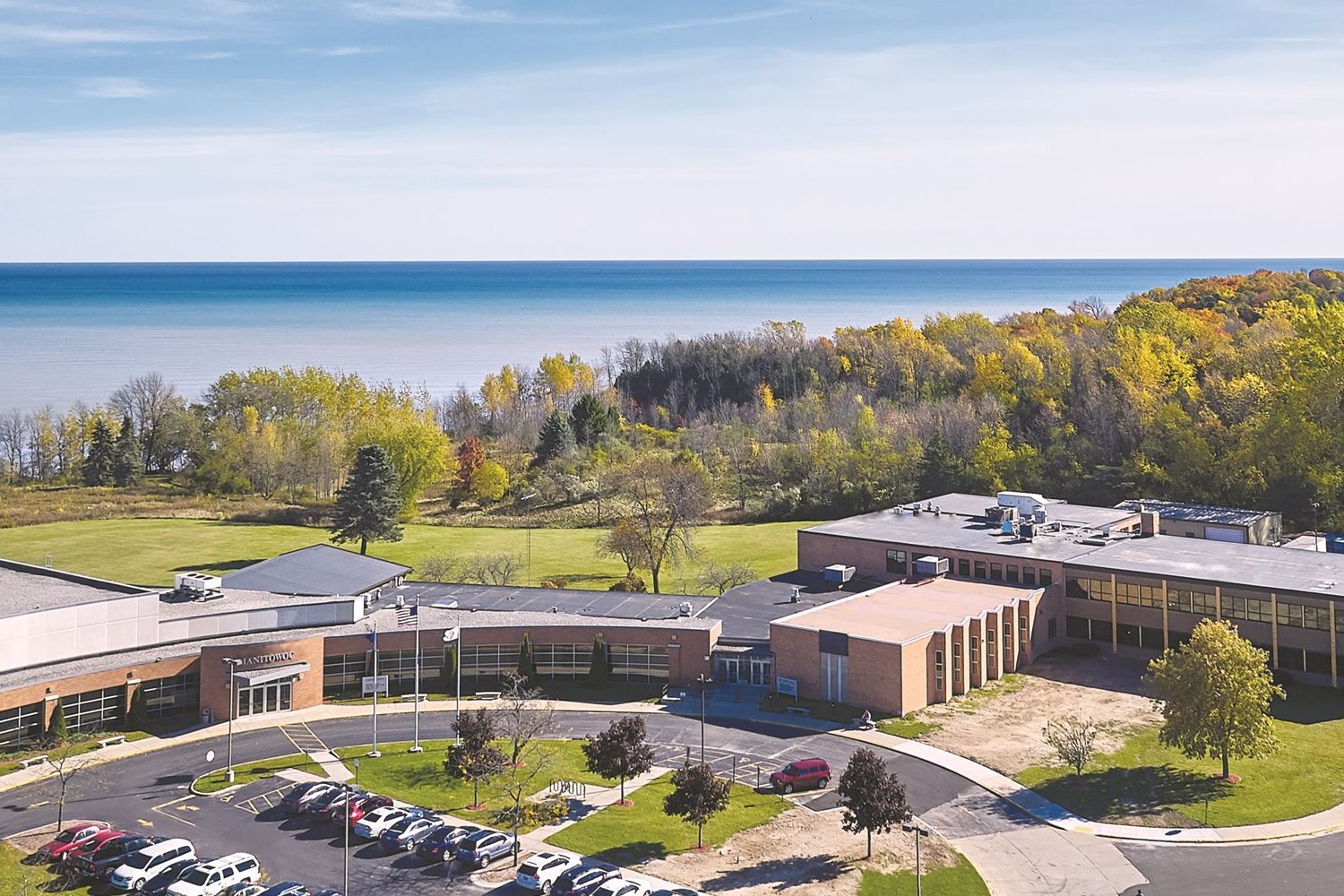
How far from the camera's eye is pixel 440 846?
41.6m

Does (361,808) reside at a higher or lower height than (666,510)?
lower

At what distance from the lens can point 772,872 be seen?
4069 cm

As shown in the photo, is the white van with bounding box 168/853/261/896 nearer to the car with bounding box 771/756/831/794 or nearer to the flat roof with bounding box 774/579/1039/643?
the car with bounding box 771/756/831/794

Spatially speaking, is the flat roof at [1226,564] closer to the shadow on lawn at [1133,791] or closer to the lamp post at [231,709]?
the shadow on lawn at [1133,791]

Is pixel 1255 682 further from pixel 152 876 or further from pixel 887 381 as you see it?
pixel 887 381

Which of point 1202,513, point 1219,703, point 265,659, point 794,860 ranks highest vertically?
point 1202,513

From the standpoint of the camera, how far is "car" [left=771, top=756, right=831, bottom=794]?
156ft

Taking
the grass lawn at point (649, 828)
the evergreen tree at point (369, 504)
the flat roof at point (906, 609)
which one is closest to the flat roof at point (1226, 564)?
the flat roof at point (906, 609)

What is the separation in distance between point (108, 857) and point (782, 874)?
23.2 m

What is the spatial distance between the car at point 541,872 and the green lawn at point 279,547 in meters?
43.7

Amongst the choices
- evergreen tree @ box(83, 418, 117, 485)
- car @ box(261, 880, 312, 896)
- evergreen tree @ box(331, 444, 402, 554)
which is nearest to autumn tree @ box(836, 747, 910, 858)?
car @ box(261, 880, 312, 896)

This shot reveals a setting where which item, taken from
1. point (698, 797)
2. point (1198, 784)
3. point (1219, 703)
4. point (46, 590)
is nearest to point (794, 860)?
point (698, 797)

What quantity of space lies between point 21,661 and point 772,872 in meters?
36.5

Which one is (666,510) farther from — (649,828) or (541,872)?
(541,872)
